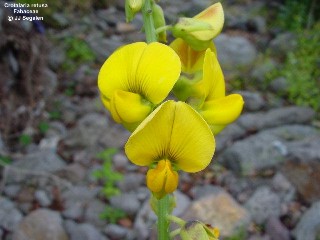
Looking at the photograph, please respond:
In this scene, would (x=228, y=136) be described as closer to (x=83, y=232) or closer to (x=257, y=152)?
(x=257, y=152)

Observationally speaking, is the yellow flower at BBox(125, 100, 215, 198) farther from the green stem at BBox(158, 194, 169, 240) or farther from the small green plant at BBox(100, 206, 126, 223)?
the small green plant at BBox(100, 206, 126, 223)

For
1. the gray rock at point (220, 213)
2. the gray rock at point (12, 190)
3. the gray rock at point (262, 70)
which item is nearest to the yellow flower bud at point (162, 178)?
the gray rock at point (220, 213)

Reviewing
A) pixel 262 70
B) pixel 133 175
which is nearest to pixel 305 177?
pixel 133 175

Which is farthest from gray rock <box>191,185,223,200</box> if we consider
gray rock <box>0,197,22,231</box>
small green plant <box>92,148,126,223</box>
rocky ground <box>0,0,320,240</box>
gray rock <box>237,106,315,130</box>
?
gray rock <box>0,197,22,231</box>

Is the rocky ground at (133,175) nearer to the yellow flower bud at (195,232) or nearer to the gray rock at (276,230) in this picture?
the gray rock at (276,230)

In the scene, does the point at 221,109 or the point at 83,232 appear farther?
the point at 83,232

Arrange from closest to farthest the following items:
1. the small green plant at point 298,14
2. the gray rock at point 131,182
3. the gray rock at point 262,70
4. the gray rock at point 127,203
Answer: the gray rock at point 127,203 < the gray rock at point 131,182 < the gray rock at point 262,70 < the small green plant at point 298,14
